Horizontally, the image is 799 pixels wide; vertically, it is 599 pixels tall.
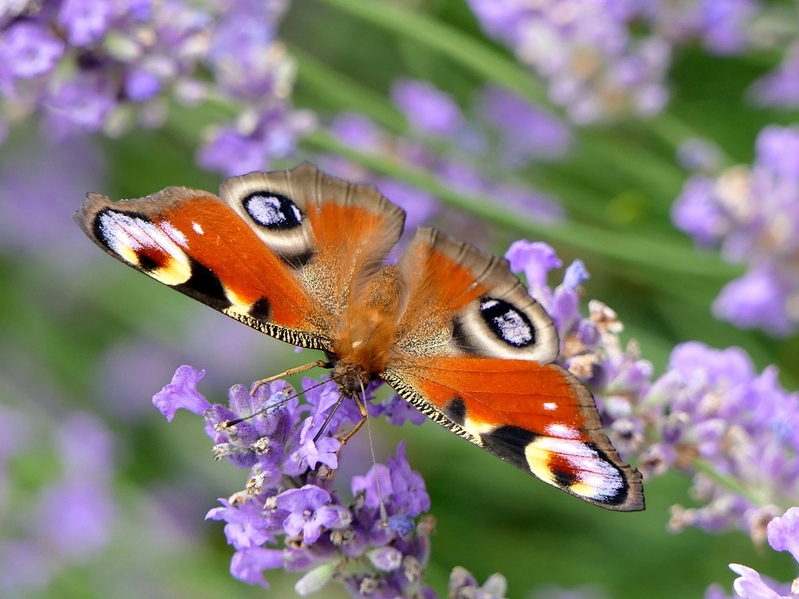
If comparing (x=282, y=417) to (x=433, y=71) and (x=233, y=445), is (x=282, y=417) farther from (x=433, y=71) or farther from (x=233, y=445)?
(x=433, y=71)

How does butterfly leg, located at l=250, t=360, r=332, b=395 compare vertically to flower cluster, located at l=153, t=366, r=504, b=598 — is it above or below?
above

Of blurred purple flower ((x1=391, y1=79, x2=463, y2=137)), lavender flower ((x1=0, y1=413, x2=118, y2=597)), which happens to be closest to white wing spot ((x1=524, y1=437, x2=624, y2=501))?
blurred purple flower ((x1=391, y1=79, x2=463, y2=137))

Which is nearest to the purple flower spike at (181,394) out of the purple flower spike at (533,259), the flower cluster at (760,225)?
the purple flower spike at (533,259)

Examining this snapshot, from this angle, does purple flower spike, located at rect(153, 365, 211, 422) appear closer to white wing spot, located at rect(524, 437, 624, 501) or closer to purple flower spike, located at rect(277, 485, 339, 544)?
purple flower spike, located at rect(277, 485, 339, 544)

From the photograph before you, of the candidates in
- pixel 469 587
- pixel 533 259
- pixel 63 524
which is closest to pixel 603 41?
pixel 533 259

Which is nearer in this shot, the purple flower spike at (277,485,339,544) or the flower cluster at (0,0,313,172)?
the purple flower spike at (277,485,339,544)

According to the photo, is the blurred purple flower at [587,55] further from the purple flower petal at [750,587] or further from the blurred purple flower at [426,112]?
the purple flower petal at [750,587]
